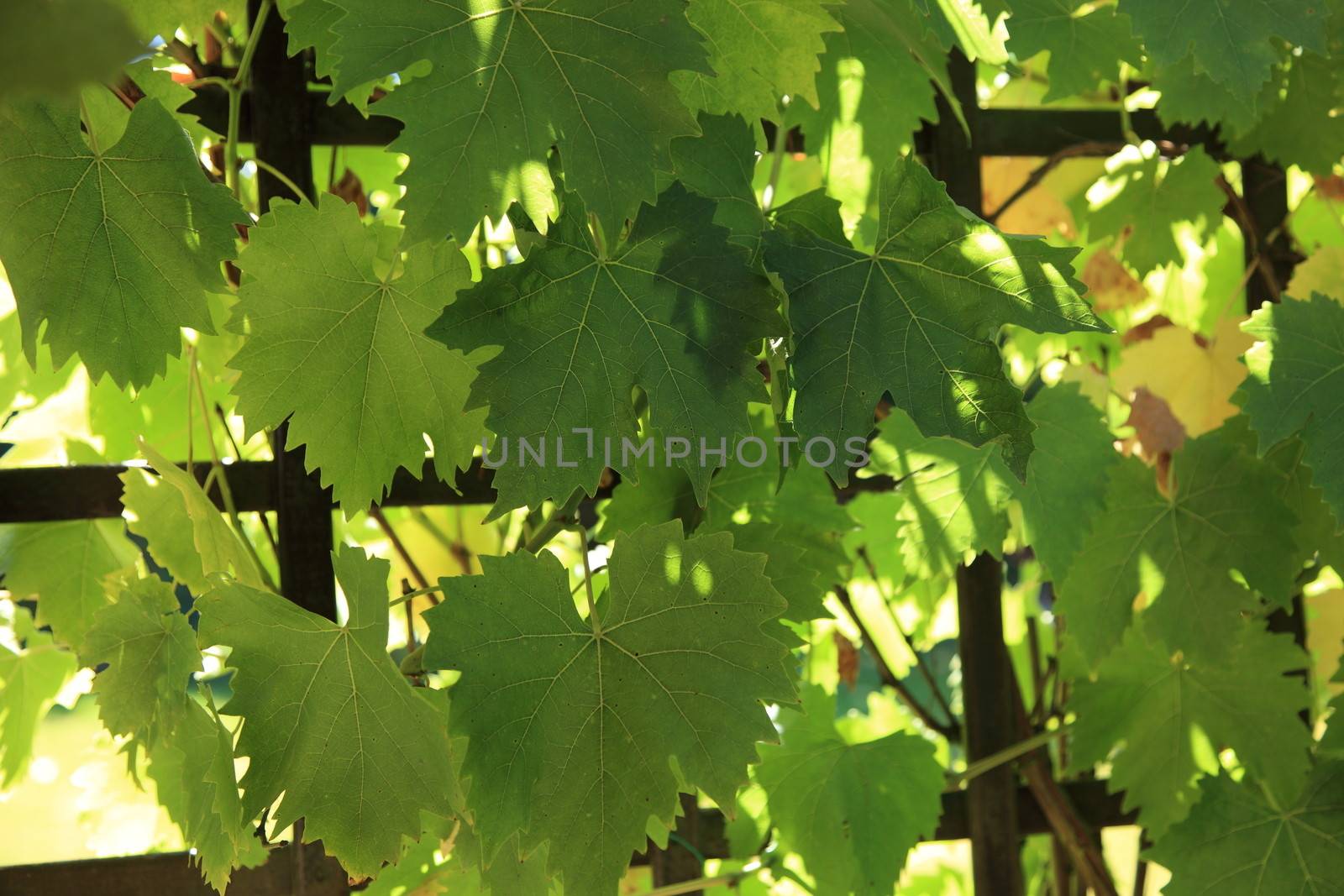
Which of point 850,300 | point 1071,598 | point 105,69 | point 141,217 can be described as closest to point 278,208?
point 141,217

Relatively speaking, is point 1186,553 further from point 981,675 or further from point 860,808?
point 860,808

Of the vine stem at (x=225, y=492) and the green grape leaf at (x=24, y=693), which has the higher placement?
the vine stem at (x=225, y=492)

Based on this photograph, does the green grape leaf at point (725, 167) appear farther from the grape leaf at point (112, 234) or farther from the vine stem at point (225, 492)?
the vine stem at point (225, 492)

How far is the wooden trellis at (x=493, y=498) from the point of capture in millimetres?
1134

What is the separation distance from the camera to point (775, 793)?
3.74ft

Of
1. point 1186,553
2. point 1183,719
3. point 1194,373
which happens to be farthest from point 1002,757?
point 1194,373

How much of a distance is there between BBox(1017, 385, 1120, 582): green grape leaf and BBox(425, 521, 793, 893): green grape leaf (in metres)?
0.38

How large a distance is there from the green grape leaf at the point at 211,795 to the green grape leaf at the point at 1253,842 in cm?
88

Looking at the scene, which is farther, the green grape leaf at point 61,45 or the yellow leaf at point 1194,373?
the yellow leaf at point 1194,373

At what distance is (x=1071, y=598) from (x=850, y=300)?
1.76 ft

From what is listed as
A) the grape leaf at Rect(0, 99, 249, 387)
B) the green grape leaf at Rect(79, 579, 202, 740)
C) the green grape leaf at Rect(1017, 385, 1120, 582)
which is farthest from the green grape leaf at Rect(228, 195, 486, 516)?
the green grape leaf at Rect(1017, 385, 1120, 582)

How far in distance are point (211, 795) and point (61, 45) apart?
838 mm

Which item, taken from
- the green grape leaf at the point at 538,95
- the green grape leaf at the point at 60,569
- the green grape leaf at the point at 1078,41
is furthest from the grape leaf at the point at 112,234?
the green grape leaf at the point at 1078,41

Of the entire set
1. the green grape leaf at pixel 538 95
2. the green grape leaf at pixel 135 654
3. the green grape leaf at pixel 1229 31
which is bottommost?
the green grape leaf at pixel 135 654
